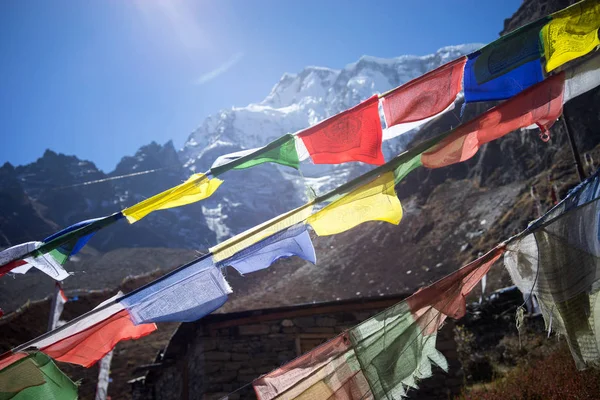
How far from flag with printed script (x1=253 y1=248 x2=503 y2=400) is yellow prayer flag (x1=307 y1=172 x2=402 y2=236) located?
718 millimetres

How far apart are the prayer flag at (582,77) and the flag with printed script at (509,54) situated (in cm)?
32

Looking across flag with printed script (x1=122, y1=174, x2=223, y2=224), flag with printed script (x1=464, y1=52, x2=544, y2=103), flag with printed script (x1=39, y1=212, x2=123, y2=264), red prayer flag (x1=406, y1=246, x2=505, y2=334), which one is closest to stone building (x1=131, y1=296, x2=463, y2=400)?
flag with printed script (x1=39, y1=212, x2=123, y2=264)

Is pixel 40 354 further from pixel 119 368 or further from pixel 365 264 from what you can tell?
pixel 365 264

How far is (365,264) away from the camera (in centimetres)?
2764

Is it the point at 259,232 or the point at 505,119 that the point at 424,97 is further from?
the point at 259,232

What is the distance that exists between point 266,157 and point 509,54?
2.28 meters

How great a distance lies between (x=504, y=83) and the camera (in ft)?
12.8

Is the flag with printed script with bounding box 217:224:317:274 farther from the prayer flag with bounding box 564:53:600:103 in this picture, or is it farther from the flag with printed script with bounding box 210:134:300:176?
the prayer flag with bounding box 564:53:600:103

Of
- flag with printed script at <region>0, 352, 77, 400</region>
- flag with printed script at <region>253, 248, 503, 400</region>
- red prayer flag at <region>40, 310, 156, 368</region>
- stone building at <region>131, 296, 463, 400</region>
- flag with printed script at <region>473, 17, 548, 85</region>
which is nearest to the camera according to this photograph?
flag with printed script at <region>0, 352, 77, 400</region>

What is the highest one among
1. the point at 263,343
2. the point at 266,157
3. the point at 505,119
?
the point at 266,157

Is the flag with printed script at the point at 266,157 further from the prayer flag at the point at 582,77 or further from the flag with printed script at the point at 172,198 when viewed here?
the prayer flag at the point at 582,77

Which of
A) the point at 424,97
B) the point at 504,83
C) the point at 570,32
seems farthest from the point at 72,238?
the point at 570,32

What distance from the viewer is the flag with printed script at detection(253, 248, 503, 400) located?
3490 mm

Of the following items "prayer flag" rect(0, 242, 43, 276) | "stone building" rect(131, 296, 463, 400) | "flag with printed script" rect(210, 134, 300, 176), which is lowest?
"stone building" rect(131, 296, 463, 400)
